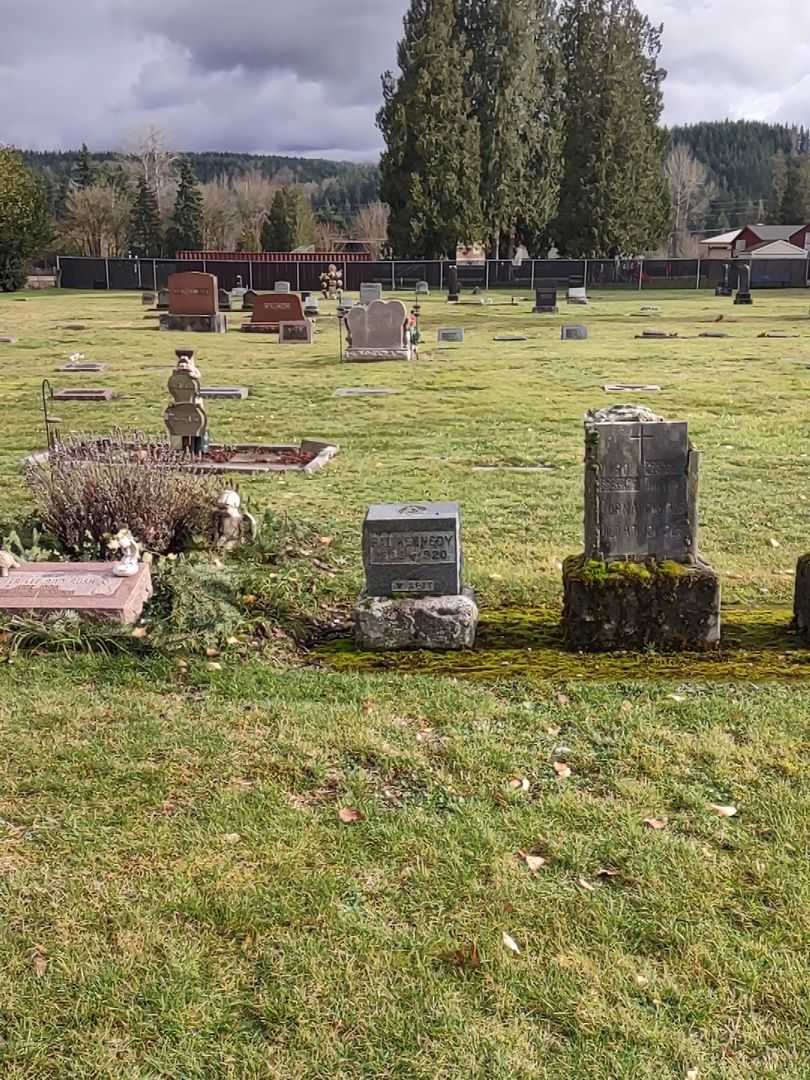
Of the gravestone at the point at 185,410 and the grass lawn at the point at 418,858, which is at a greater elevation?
the gravestone at the point at 185,410

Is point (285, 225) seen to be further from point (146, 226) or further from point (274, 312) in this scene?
point (274, 312)

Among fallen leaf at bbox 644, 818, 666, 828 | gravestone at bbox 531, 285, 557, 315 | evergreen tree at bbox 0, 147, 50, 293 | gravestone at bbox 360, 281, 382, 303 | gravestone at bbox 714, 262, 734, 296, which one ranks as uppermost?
evergreen tree at bbox 0, 147, 50, 293

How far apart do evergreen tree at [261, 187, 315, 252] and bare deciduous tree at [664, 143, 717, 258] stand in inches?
1666

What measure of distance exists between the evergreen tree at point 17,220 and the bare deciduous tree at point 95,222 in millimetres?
22988

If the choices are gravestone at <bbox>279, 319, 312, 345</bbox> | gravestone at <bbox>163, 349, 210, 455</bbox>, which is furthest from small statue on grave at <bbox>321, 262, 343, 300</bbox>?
gravestone at <bbox>163, 349, 210, 455</bbox>

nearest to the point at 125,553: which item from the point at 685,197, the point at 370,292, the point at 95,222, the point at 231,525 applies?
the point at 231,525

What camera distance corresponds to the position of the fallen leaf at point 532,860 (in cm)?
347

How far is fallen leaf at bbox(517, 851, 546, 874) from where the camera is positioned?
11.4 ft

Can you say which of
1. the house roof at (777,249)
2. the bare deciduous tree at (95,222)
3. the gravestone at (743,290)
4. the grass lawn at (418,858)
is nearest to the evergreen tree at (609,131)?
the gravestone at (743,290)

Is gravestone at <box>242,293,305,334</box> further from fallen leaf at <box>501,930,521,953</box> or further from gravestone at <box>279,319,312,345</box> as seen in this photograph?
fallen leaf at <box>501,930,521,953</box>

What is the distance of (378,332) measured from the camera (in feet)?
69.6

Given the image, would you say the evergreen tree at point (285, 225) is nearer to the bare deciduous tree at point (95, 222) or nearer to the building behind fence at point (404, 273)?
the bare deciduous tree at point (95, 222)

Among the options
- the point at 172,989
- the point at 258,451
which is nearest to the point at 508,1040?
the point at 172,989

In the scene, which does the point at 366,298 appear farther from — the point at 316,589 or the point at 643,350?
the point at 316,589
